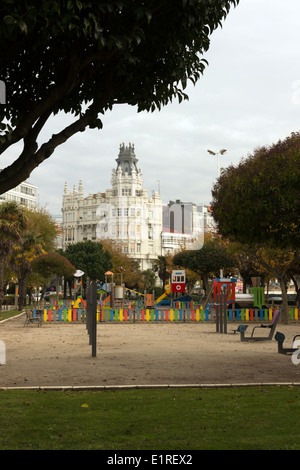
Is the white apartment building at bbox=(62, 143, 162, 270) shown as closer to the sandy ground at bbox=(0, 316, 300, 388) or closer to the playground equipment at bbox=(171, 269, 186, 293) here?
the playground equipment at bbox=(171, 269, 186, 293)

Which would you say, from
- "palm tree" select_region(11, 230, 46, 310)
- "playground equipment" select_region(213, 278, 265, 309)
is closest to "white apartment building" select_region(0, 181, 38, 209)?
"palm tree" select_region(11, 230, 46, 310)

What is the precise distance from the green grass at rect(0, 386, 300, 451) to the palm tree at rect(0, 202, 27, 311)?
25.3 m

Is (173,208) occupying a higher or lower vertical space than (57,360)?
higher

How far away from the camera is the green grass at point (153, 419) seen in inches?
249

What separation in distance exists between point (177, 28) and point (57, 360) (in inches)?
357

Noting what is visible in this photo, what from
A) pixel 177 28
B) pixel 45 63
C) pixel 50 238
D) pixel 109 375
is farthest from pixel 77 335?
pixel 50 238

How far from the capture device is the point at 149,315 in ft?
105

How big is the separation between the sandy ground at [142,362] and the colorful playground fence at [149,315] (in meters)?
9.24

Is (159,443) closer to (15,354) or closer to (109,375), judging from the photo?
(109,375)

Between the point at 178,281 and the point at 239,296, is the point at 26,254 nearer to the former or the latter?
the point at 178,281

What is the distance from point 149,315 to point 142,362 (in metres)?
18.4

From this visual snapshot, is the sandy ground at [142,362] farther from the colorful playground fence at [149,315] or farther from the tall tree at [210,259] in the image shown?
the tall tree at [210,259]

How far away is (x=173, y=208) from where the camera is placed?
158 metres

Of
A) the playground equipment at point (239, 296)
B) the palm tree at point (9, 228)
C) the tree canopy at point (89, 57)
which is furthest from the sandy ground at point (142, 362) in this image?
the playground equipment at point (239, 296)
